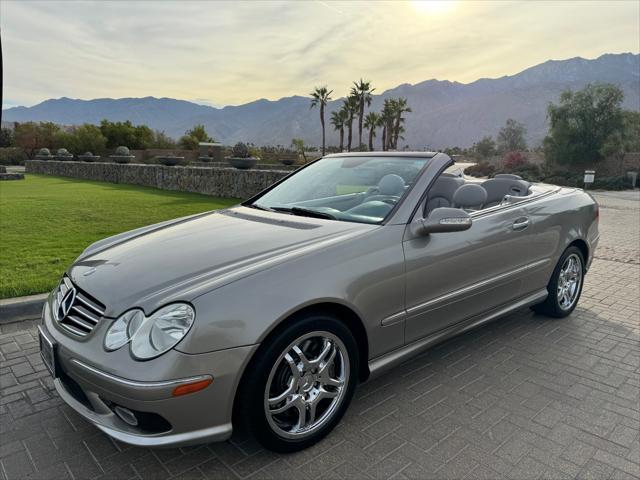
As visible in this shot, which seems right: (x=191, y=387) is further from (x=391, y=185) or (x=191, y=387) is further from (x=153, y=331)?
(x=391, y=185)

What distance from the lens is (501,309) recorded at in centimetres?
356

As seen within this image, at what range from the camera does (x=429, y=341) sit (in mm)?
2969

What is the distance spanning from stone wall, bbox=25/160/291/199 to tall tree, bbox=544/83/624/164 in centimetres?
2608

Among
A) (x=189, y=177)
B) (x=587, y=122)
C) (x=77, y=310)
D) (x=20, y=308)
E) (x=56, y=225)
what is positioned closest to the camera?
(x=77, y=310)

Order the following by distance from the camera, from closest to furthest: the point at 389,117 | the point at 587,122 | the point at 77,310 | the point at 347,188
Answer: the point at 77,310 < the point at 347,188 < the point at 587,122 < the point at 389,117

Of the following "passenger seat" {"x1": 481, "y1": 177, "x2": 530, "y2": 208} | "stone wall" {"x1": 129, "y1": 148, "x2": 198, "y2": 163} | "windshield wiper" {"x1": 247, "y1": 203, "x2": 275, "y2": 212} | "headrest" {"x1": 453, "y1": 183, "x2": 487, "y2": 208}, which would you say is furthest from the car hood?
"stone wall" {"x1": 129, "y1": 148, "x2": 198, "y2": 163}

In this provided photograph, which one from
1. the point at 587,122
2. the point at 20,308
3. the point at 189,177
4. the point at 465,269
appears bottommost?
the point at 20,308

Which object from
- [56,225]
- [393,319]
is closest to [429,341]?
[393,319]

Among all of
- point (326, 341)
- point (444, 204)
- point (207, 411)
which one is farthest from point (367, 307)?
point (444, 204)

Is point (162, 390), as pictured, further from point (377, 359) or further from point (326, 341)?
point (377, 359)

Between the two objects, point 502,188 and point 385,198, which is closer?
point 385,198

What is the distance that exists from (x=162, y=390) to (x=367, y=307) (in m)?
1.14

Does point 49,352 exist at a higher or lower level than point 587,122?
lower

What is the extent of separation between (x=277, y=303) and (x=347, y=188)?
177 centimetres
